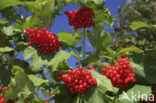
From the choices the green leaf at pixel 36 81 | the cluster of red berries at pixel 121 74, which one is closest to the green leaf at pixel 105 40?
the cluster of red berries at pixel 121 74

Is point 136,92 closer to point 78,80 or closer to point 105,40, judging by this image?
point 78,80

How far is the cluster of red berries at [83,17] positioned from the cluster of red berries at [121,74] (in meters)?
0.83

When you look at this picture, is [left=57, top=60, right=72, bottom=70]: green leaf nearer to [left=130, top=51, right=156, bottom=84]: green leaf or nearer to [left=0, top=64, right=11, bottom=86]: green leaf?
[left=130, top=51, right=156, bottom=84]: green leaf

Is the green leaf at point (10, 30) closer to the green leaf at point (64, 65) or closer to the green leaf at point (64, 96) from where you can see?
the green leaf at point (64, 65)

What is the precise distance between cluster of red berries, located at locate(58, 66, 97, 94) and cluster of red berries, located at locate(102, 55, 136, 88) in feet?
0.79

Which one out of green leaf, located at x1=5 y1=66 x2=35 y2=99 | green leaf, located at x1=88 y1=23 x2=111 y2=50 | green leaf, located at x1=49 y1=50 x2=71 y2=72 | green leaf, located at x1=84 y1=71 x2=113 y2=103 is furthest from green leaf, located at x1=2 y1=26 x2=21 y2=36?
green leaf, located at x1=84 y1=71 x2=113 y2=103

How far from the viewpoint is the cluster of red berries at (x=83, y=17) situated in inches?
116

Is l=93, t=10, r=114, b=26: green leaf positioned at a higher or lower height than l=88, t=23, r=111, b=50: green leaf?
higher

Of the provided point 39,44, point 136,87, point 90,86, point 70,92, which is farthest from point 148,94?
point 39,44

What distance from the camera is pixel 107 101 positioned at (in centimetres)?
247

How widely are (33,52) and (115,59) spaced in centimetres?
114

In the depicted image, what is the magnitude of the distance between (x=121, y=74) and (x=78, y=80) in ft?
1.75

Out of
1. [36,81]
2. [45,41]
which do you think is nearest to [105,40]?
[45,41]

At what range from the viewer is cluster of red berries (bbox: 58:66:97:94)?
2.40 m
